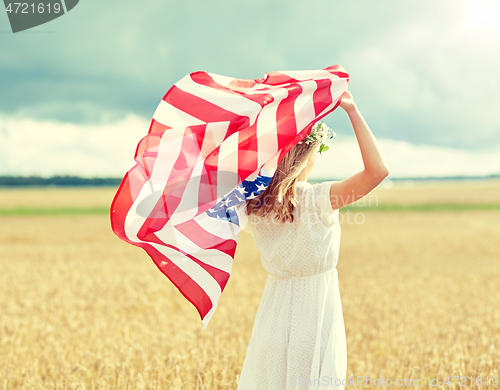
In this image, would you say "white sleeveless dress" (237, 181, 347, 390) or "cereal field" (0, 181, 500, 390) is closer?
"white sleeveless dress" (237, 181, 347, 390)

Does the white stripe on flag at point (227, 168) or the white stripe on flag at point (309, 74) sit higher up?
the white stripe on flag at point (309, 74)

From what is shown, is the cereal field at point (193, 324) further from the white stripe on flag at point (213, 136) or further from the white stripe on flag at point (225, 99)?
the white stripe on flag at point (225, 99)

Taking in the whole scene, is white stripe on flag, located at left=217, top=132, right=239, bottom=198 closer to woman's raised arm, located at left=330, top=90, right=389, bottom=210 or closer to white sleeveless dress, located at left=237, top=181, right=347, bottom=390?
white sleeveless dress, located at left=237, top=181, right=347, bottom=390

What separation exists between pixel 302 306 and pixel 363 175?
2.85 feet

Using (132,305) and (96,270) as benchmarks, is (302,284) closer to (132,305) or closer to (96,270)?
(132,305)

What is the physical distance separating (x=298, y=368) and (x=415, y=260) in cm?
1366

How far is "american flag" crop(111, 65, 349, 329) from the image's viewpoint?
8.87 feet

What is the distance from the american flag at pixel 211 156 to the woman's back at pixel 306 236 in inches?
9.5

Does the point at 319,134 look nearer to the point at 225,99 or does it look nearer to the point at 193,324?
the point at 225,99

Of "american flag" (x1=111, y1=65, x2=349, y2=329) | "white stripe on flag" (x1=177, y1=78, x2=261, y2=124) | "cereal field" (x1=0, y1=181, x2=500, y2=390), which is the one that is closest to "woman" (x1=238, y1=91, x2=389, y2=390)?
"american flag" (x1=111, y1=65, x2=349, y2=329)

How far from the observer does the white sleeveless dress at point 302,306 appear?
2.62 m

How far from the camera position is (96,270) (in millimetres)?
12141

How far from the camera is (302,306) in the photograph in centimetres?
270

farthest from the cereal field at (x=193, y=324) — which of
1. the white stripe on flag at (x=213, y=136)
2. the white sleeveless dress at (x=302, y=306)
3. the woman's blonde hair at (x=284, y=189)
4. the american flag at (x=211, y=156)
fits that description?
the white stripe on flag at (x=213, y=136)
